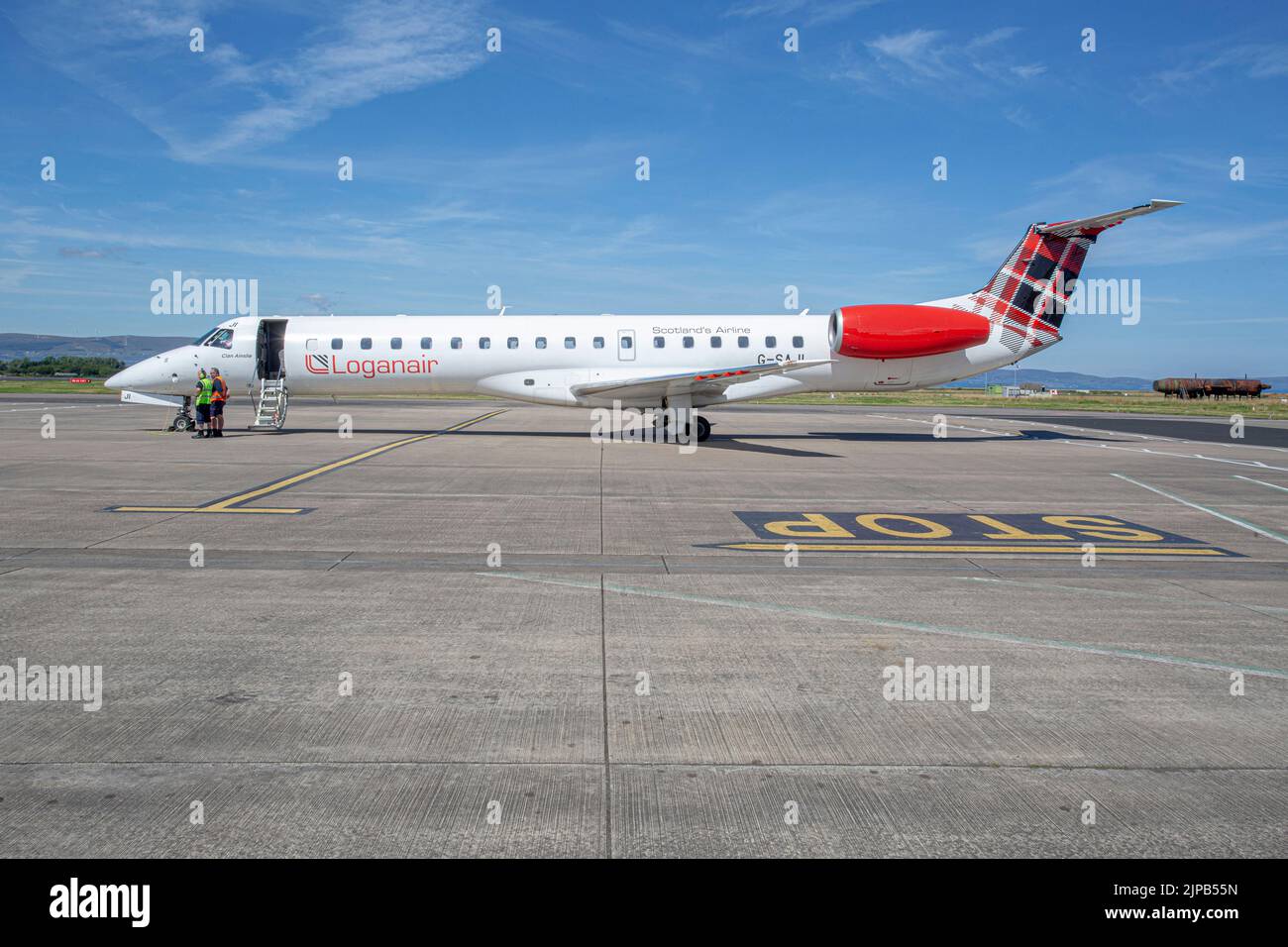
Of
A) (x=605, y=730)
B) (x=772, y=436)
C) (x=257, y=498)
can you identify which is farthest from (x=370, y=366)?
(x=605, y=730)

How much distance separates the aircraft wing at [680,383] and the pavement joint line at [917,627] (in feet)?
45.2

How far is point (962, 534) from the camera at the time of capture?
11.7 meters

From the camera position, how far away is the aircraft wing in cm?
2255

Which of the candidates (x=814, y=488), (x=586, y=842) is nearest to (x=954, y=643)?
(x=586, y=842)

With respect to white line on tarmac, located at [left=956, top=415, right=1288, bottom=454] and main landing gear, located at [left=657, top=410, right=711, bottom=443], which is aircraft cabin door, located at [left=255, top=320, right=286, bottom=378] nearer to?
main landing gear, located at [left=657, top=410, right=711, bottom=443]

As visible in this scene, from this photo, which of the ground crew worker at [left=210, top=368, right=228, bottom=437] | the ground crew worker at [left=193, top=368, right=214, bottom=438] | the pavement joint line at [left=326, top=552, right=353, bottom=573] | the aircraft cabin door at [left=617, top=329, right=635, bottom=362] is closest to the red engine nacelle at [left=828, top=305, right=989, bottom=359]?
the aircraft cabin door at [left=617, top=329, right=635, bottom=362]

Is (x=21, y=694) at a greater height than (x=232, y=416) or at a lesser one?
lesser

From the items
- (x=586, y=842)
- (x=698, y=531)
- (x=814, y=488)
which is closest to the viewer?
(x=586, y=842)

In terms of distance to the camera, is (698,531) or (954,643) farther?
(698,531)

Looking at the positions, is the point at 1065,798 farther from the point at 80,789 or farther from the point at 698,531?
the point at 698,531

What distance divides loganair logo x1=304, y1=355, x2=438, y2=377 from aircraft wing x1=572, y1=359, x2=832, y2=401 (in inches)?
167

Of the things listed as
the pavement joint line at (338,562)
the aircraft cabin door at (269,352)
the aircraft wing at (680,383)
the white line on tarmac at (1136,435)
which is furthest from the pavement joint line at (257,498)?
the white line on tarmac at (1136,435)
